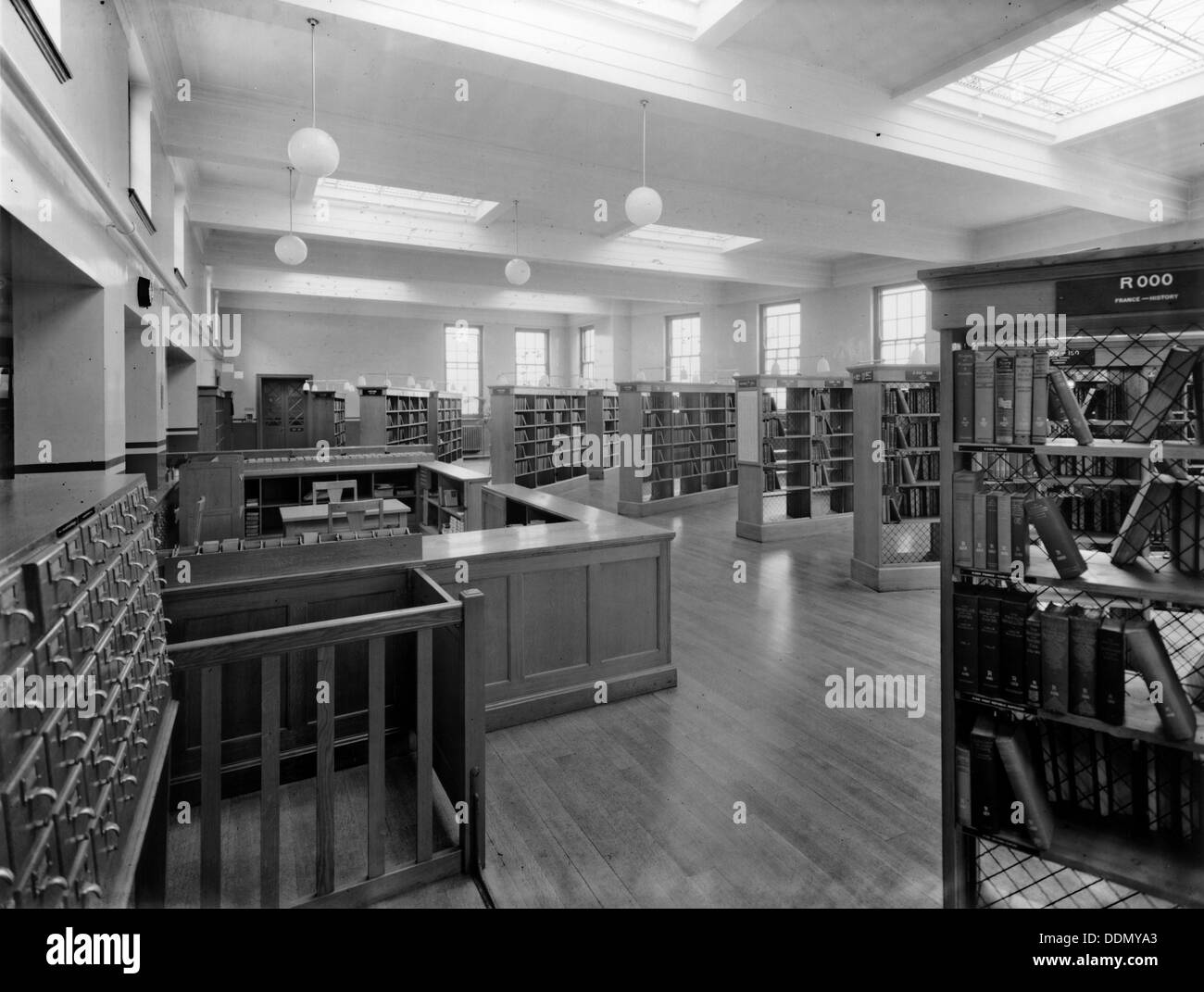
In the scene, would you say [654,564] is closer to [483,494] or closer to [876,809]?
[876,809]

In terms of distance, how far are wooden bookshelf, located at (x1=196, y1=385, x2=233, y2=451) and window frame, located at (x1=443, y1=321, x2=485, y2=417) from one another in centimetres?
673

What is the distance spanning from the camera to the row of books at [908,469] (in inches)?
263

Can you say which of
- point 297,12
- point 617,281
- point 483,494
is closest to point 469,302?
point 617,281

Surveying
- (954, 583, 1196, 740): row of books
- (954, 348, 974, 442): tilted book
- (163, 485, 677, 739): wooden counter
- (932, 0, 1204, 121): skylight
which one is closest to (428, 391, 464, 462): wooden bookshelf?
(932, 0, 1204, 121): skylight

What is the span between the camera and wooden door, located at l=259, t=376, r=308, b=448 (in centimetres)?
1177

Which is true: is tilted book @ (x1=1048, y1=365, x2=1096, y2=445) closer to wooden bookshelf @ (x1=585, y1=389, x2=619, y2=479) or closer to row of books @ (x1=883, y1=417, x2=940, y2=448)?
row of books @ (x1=883, y1=417, x2=940, y2=448)

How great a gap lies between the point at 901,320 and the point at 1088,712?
39.6ft

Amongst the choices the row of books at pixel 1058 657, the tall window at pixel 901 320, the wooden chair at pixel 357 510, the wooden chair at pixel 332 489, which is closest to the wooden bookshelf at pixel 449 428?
the wooden chair at pixel 332 489

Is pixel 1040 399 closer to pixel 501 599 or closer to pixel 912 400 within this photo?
pixel 501 599

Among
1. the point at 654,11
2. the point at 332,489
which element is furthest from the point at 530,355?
the point at 654,11

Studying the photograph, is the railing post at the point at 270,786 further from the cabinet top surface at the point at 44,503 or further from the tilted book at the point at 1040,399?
the tilted book at the point at 1040,399

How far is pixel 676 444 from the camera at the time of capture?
11.0m

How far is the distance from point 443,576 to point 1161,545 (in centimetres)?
291

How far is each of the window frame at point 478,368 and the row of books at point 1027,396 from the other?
17.7 m
